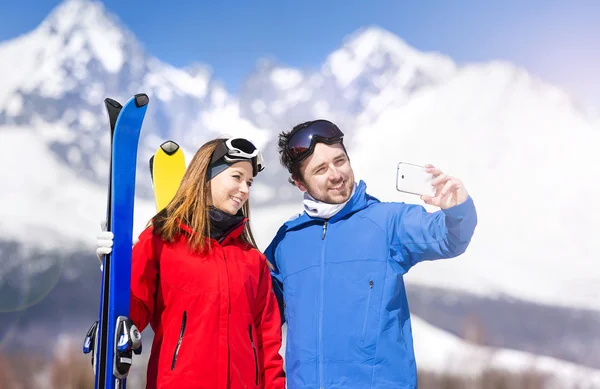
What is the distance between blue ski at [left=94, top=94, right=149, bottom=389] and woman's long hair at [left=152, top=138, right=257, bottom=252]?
0.48 feet

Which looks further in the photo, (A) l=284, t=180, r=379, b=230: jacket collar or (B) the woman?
(A) l=284, t=180, r=379, b=230: jacket collar

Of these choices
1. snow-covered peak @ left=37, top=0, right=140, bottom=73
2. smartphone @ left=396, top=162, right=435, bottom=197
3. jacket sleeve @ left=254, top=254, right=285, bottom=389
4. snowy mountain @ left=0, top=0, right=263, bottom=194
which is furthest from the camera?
snow-covered peak @ left=37, top=0, right=140, bottom=73

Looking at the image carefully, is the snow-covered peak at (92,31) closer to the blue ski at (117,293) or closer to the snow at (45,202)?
the snow at (45,202)

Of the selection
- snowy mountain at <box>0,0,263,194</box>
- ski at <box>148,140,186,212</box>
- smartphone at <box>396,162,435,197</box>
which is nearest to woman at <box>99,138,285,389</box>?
ski at <box>148,140,186,212</box>

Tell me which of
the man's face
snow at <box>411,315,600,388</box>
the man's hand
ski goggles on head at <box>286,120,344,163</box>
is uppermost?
ski goggles on head at <box>286,120,344,163</box>

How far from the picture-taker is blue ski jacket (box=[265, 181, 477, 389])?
2146mm

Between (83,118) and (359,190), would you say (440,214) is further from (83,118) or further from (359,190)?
(83,118)

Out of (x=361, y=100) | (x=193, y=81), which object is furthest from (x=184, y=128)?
(x=361, y=100)

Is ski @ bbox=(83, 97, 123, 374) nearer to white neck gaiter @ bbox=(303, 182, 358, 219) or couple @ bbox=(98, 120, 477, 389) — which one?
couple @ bbox=(98, 120, 477, 389)

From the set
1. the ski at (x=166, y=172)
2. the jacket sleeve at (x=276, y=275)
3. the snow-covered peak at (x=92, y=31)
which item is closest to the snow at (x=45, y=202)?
the snow-covered peak at (x=92, y=31)

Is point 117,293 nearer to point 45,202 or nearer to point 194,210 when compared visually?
point 194,210

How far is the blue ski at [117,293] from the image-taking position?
1.98 metres

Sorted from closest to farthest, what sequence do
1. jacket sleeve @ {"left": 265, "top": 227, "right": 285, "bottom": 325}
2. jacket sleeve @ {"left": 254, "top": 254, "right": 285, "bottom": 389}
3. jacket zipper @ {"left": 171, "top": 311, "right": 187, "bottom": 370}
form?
jacket zipper @ {"left": 171, "top": 311, "right": 187, "bottom": 370}, jacket sleeve @ {"left": 254, "top": 254, "right": 285, "bottom": 389}, jacket sleeve @ {"left": 265, "top": 227, "right": 285, "bottom": 325}

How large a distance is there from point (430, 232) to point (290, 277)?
628 mm
